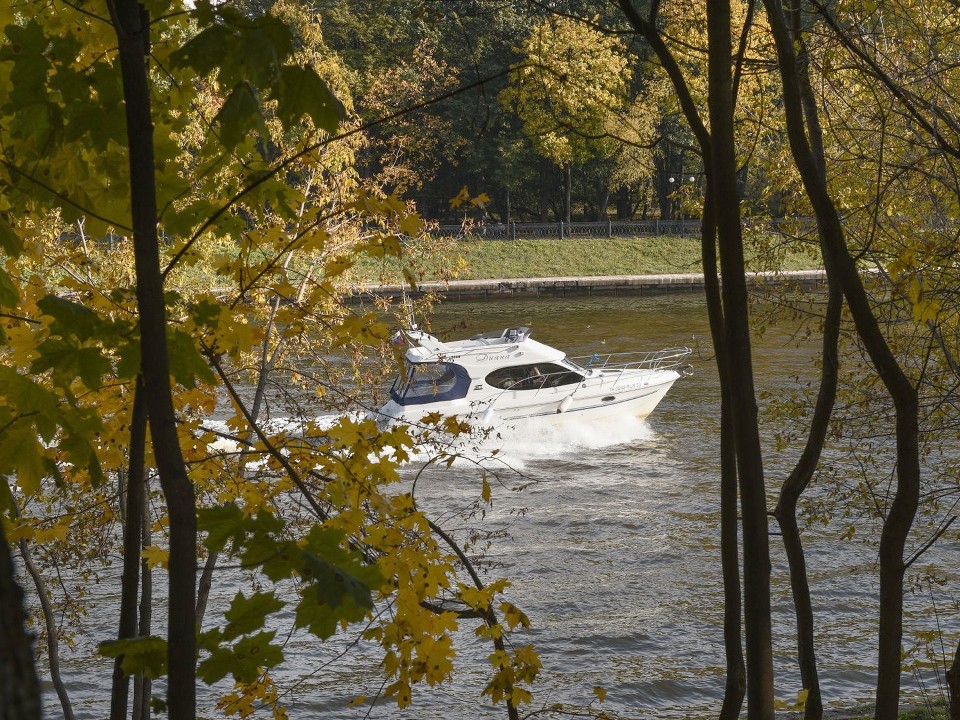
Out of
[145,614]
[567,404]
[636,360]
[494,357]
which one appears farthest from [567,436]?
[145,614]

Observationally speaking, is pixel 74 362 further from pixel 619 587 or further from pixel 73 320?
pixel 619 587

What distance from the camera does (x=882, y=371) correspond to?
4.73 metres

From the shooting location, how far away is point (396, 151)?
12891mm

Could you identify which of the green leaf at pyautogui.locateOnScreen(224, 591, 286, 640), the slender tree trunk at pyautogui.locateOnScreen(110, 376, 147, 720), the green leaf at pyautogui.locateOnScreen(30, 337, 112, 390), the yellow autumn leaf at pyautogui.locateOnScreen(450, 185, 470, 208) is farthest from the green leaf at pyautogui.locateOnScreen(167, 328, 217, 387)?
the yellow autumn leaf at pyautogui.locateOnScreen(450, 185, 470, 208)

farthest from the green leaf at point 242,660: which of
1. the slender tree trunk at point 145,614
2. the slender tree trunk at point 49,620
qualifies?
the slender tree trunk at point 49,620

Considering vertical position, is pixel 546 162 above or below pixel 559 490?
above

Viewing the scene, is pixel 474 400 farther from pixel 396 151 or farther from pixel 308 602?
pixel 308 602

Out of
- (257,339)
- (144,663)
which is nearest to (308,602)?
(144,663)

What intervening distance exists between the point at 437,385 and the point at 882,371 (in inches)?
676

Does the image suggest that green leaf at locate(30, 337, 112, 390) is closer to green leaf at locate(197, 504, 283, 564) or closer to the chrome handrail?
green leaf at locate(197, 504, 283, 564)

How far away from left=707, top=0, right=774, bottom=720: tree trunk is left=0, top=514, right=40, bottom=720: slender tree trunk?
10.1ft

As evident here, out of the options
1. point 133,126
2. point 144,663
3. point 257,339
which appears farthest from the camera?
point 257,339

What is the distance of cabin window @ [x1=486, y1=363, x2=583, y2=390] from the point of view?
2211cm

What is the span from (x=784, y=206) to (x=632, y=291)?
34236mm
